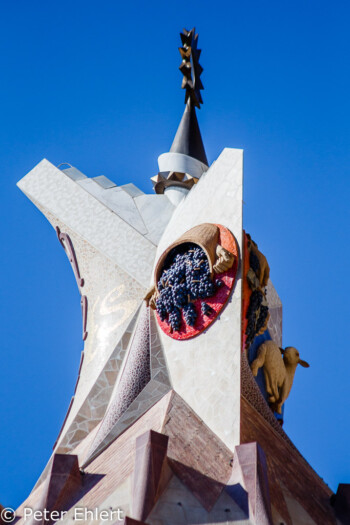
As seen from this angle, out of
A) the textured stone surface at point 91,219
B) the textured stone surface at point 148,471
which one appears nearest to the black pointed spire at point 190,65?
the textured stone surface at point 91,219

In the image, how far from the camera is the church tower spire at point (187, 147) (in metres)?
13.0

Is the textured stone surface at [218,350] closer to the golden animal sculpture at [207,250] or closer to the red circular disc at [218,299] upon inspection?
the red circular disc at [218,299]

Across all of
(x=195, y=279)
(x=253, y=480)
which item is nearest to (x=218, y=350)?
(x=195, y=279)

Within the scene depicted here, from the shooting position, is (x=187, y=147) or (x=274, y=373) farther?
(x=187, y=147)

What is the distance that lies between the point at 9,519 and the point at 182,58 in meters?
8.19

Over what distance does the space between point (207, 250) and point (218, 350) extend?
1.05 metres

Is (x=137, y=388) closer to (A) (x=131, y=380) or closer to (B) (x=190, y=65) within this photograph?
(A) (x=131, y=380)

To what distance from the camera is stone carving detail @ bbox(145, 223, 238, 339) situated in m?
9.16

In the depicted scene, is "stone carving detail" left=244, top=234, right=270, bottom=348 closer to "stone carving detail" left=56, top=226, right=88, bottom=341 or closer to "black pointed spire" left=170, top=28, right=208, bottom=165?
"stone carving detail" left=56, top=226, right=88, bottom=341

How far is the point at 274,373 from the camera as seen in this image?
1074 centimetres

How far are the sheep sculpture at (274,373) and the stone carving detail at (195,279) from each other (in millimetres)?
1419

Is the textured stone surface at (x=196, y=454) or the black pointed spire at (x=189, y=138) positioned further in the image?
the black pointed spire at (x=189, y=138)

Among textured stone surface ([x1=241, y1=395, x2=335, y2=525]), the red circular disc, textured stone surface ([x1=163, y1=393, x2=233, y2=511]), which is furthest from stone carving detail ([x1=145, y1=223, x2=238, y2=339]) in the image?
textured stone surface ([x1=241, y1=395, x2=335, y2=525])

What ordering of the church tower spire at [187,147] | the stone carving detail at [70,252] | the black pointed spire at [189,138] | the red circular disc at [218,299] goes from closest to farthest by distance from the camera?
the red circular disc at [218,299], the stone carving detail at [70,252], the church tower spire at [187,147], the black pointed spire at [189,138]
